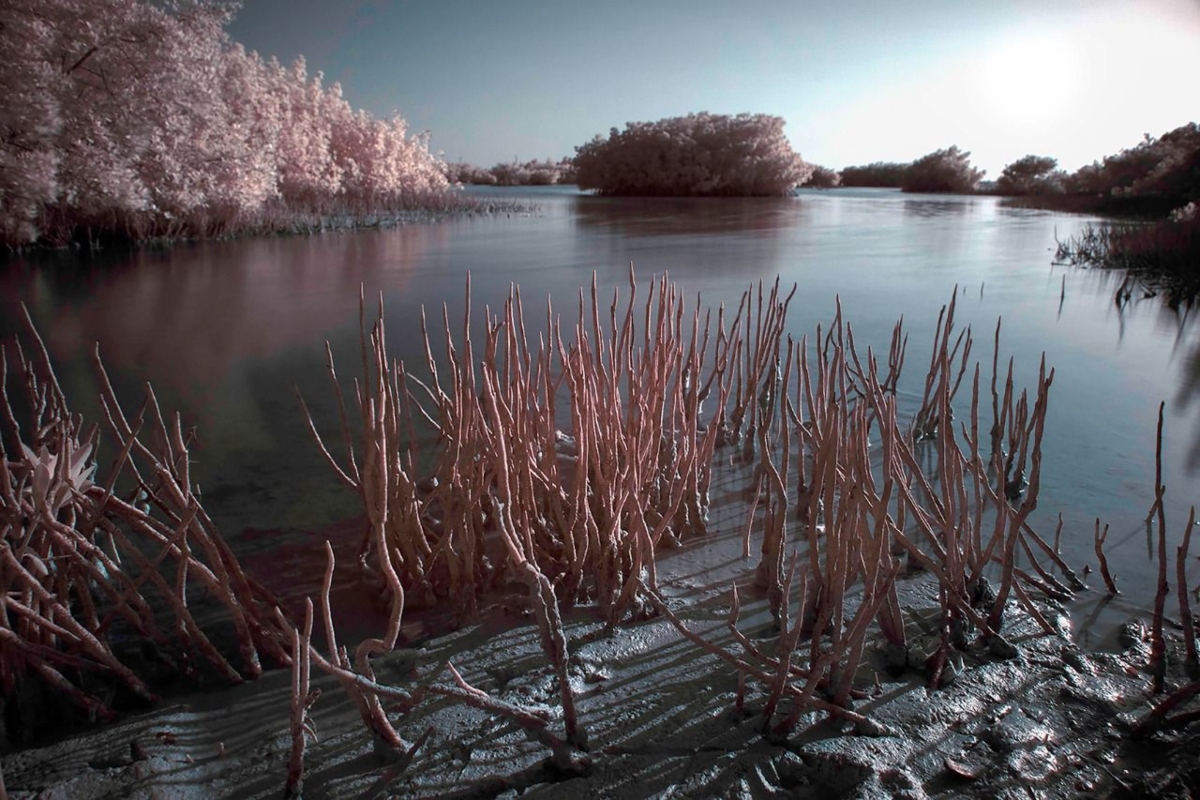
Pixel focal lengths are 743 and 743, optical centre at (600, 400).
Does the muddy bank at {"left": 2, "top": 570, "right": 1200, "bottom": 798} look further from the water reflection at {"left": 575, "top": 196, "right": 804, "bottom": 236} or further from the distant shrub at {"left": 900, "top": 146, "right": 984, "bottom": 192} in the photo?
the distant shrub at {"left": 900, "top": 146, "right": 984, "bottom": 192}

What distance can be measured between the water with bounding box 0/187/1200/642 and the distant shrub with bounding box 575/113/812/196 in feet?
49.2

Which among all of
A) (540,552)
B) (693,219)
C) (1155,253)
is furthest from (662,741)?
(693,219)

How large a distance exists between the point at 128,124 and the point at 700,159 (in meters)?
22.6

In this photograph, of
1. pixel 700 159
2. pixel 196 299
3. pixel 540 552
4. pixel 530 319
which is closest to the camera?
pixel 540 552

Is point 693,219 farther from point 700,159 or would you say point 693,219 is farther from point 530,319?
point 700,159

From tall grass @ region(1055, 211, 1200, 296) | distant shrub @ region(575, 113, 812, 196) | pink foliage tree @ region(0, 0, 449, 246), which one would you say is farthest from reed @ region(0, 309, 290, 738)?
distant shrub @ region(575, 113, 812, 196)

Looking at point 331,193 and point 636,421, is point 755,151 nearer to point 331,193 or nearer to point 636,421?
point 331,193

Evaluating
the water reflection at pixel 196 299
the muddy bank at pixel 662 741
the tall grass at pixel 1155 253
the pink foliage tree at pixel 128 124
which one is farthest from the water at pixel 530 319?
the muddy bank at pixel 662 741

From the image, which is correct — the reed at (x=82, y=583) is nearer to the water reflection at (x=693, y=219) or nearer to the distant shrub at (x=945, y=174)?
the water reflection at (x=693, y=219)

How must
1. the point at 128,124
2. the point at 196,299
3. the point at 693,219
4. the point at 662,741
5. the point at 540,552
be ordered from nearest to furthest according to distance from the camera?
the point at 662,741, the point at 540,552, the point at 196,299, the point at 128,124, the point at 693,219

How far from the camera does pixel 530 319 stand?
598 centimetres

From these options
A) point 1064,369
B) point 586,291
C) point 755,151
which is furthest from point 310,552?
point 755,151

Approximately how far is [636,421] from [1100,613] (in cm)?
112

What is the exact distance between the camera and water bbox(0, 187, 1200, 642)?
8.29ft
